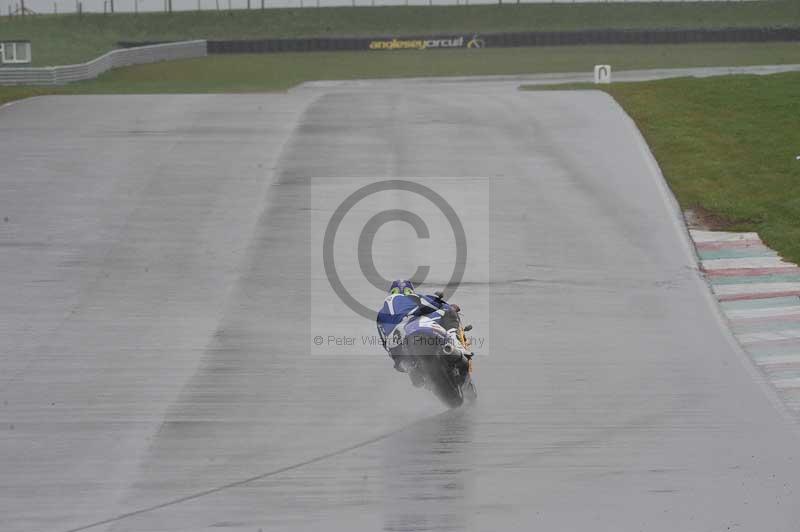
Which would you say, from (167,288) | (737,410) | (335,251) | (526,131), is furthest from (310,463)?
(526,131)

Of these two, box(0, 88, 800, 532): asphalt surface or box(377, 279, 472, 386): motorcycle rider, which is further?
box(377, 279, 472, 386): motorcycle rider

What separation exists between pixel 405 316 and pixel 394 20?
7119 cm

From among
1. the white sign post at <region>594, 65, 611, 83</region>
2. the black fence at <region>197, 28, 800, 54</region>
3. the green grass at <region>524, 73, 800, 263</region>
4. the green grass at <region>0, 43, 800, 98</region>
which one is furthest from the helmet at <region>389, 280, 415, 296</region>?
the black fence at <region>197, 28, 800, 54</region>

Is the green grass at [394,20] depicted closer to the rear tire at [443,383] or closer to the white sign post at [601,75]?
the white sign post at [601,75]

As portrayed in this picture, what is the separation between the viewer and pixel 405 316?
1194 centimetres

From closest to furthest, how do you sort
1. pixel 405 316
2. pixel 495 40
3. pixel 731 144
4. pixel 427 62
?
pixel 405 316 → pixel 731 144 → pixel 427 62 → pixel 495 40

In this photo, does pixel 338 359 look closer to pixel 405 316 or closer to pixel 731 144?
pixel 405 316

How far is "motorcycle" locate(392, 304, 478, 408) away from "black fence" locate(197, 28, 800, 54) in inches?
2089

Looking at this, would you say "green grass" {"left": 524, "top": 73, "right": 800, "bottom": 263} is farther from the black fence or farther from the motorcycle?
the black fence

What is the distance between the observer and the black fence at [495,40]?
63.8 metres

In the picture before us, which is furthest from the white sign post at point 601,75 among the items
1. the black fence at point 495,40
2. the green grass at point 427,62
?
the black fence at point 495,40

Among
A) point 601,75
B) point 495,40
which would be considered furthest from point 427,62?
point 601,75

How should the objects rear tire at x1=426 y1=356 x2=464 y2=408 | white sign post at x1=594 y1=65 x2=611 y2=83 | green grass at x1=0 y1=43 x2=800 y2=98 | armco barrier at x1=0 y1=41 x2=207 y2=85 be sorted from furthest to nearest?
green grass at x1=0 y1=43 x2=800 y2=98 → armco barrier at x1=0 y1=41 x2=207 y2=85 → white sign post at x1=594 y1=65 x2=611 y2=83 → rear tire at x1=426 y1=356 x2=464 y2=408

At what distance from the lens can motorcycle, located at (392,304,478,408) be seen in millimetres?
11555
